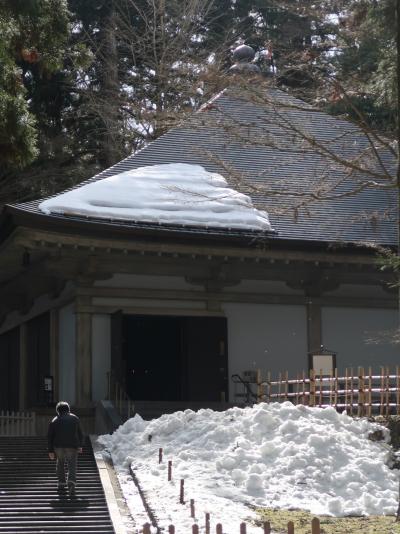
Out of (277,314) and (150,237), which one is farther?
(277,314)

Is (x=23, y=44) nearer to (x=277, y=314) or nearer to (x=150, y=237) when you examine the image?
(x=150, y=237)

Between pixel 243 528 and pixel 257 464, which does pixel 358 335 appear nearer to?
pixel 257 464

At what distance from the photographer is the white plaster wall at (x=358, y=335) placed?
79.6ft

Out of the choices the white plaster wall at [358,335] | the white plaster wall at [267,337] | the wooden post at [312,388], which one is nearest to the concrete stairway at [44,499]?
the wooden post at [312,388]

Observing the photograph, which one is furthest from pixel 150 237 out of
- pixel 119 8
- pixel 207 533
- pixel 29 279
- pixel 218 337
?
pixel 119 8

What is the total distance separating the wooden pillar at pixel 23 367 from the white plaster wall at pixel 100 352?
5.32m

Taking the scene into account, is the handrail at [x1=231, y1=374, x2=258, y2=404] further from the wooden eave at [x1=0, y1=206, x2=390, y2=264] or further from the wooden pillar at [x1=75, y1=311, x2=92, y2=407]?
the wooden pillar at [x1=75, y1=311, x2=92, y2=407]

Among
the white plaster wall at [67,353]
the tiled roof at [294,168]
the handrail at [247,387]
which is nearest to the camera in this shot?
the handrail at [247,387]

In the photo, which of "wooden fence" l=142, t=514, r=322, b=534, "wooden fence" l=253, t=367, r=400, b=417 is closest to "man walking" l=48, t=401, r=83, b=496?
"wooden fence" l=142, t=514, r=322, b=534

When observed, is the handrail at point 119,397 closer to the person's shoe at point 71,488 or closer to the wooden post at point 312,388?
the wooden post at point 312,388

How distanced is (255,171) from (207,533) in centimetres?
1476

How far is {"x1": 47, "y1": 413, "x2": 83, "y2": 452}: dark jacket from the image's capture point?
49.9 feet

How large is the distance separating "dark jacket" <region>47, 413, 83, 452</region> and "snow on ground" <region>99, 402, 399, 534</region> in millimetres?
1013

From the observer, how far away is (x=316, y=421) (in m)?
16.5
